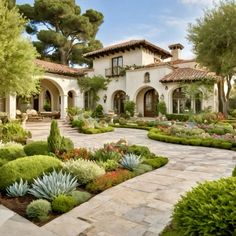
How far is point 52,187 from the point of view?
508 centimetres

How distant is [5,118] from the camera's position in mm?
15945

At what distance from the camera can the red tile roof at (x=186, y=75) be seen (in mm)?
23038

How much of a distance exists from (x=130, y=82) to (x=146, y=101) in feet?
9.20

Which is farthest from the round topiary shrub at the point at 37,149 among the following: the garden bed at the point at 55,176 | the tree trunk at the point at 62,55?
the tree trunk at the point at 62,55

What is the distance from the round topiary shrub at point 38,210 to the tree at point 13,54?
913cm

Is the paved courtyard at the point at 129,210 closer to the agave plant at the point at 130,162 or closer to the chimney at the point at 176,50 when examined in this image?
the agave plant at the point at 130,162

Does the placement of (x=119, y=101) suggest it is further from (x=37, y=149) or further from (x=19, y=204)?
(x=19, y=204)

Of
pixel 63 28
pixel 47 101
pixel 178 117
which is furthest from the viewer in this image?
pixel 63 28

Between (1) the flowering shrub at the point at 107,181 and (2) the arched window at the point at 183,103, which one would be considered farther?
(2) the arched window at the point at 183,103

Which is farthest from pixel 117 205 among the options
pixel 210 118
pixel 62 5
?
pixel 62 5

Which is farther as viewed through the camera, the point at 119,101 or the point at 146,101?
the point at 119,101

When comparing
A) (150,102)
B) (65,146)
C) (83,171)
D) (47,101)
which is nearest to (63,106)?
(47,101)

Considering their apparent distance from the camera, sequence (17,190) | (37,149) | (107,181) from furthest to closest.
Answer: (37,149) → (107,181) → (17,190)

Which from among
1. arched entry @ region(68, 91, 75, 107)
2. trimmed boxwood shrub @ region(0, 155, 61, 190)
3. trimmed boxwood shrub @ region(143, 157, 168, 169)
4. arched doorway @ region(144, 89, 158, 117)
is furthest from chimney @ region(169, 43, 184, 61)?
trimmed boxwood shrub @ region(0, 155, 61, 190)
